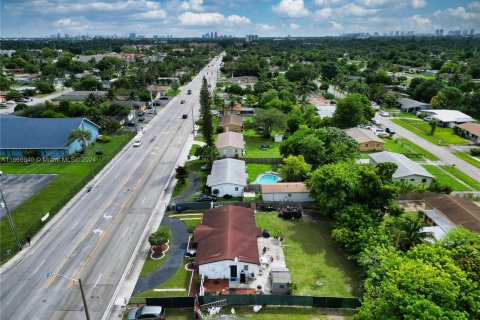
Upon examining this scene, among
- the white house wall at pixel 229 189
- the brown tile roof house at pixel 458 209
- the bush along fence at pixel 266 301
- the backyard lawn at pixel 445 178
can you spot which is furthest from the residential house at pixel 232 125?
the bush along fence at pixel 266 301

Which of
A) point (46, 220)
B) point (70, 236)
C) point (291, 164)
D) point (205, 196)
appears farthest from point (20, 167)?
point (291, 164)

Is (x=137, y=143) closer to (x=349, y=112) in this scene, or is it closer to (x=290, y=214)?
(x=290, y=214)

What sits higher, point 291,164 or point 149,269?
point 291,164

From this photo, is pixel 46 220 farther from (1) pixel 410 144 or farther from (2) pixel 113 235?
(1) pixel 410 144

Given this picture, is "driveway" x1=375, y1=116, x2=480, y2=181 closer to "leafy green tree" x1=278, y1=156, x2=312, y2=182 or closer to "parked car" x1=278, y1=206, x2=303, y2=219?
"leafy green tree" x1=278, y1=156, x2=312, y2=182

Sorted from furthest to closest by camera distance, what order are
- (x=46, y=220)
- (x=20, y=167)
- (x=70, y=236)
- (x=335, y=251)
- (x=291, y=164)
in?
(x=20, y=167) → (x=291, y=164) → (x=46, y=220) → (x=70, y=236) → (x=335, y=251)

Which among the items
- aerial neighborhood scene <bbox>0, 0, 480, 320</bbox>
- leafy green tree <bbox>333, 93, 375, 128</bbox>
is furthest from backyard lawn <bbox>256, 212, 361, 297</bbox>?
leafy green tree <bbox>333, 93, 375, 128</bbox>

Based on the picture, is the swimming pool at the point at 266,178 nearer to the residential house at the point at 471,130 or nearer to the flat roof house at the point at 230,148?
the flat roof house at the point at 230,148

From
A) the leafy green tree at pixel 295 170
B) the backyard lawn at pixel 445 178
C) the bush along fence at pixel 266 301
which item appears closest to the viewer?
the bush along fence at pixel 266 301
